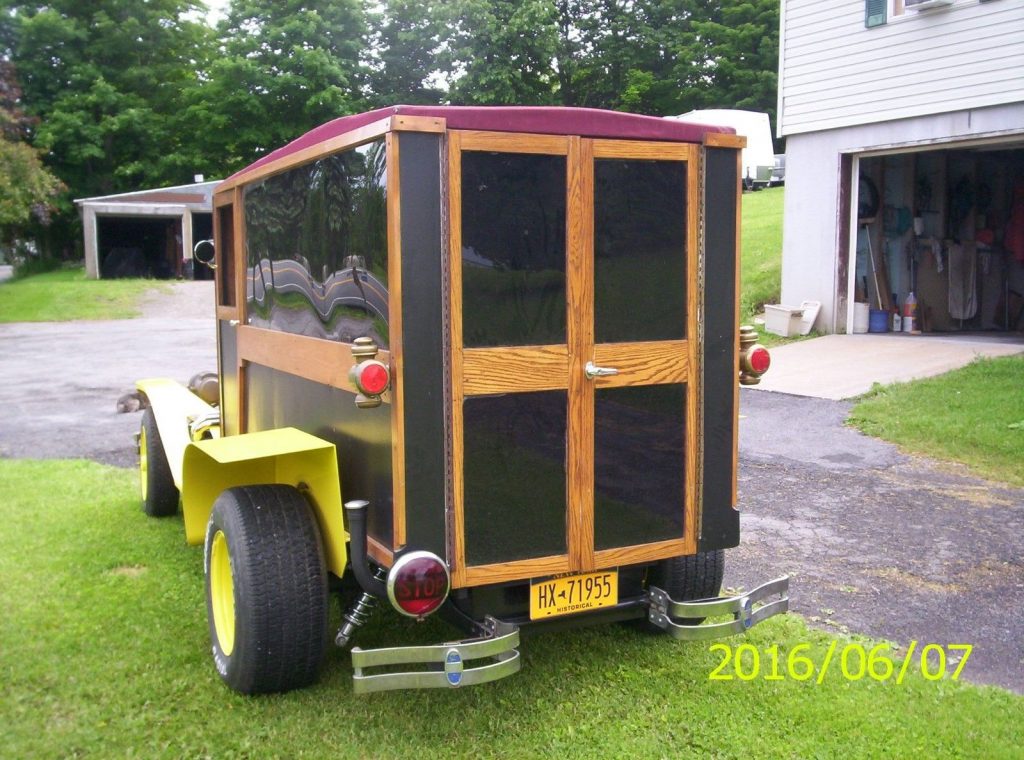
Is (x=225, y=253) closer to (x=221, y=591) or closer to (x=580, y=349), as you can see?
(x=221, y=591)

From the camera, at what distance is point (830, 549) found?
547 centimetres

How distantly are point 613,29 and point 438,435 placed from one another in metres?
40.0

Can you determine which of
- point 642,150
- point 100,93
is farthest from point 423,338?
point 100,93

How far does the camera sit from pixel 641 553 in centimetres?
357

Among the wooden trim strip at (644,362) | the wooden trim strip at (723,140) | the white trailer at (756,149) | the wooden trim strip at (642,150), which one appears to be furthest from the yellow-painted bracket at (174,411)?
the white trailer at (756,149)

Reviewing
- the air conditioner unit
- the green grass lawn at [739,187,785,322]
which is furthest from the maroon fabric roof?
the air conditioner unit

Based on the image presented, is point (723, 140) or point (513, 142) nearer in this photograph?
point (513, 142)

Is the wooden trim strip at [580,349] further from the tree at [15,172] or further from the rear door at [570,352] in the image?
the tree at [15,172]

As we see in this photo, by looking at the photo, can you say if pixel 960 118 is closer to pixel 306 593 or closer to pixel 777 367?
pixel 777 367

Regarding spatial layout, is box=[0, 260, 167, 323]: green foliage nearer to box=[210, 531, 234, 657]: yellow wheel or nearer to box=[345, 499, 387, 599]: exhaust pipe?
box=[210, 531, 234, 657]: yellow wheel

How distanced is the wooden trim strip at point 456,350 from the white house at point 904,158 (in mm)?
10299

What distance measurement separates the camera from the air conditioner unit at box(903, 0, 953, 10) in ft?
38.8

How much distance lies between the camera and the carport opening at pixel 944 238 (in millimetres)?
13945

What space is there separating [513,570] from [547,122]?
1.55 m
